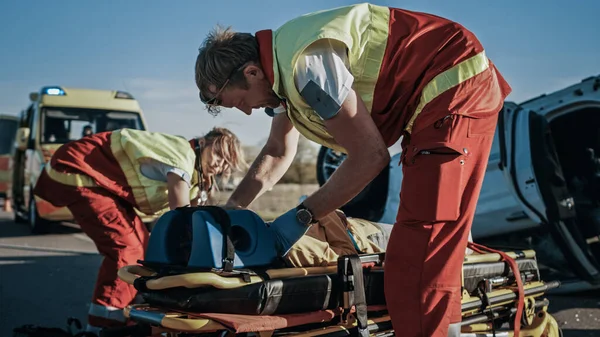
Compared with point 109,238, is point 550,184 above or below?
above

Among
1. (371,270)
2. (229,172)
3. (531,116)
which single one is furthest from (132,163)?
(531,116)

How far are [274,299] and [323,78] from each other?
0.79 meters

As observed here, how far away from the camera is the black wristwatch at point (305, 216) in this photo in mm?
2447

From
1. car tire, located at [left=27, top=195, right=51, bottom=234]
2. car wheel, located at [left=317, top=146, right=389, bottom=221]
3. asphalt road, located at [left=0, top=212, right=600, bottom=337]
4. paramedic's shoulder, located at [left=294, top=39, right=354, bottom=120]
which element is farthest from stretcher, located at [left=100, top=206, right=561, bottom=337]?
Answer: car tire, located at [left=27, top=195, right=51, bottom=234]

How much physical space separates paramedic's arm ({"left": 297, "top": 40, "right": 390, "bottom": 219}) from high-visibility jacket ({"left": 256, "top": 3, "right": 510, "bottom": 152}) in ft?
0.23

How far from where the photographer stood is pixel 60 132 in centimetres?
1018

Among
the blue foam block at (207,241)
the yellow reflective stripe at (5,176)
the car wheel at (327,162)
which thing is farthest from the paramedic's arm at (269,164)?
the yellow reflective stripe at (5,176)

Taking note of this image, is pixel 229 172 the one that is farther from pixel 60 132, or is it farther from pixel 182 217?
pixel 60 132

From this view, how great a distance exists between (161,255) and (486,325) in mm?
1541

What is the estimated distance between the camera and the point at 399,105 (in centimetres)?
243

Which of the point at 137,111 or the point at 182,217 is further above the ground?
the point at 137,111

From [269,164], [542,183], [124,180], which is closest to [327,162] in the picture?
[542,183]

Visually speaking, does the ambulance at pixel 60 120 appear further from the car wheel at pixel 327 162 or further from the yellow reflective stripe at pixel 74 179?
the yellow reflective stripe at pixel 74 179

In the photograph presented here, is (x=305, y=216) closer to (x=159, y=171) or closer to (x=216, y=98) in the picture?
(x=216, y=98)
